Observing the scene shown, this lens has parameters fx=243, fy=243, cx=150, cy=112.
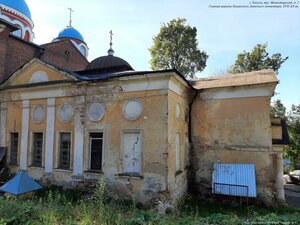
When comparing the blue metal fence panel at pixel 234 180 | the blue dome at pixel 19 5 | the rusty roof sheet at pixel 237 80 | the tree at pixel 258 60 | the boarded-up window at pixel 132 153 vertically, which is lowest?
the blue metal fence panel at pixel 234 180

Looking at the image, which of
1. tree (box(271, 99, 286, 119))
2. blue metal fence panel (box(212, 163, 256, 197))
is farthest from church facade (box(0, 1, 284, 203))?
tree (box(271, 99, 286, 119))

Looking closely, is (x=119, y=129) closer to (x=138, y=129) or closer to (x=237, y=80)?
(x=138, y=129)

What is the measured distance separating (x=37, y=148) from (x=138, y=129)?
5.48 m

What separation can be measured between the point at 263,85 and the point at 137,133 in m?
5.58

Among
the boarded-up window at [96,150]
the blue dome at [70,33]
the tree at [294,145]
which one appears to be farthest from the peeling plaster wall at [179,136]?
the blue dome at [70,33]

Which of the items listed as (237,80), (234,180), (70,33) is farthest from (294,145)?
(70,33)

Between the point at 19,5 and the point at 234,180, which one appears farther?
the point at 19,5

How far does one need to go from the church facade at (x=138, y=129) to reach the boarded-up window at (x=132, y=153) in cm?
4

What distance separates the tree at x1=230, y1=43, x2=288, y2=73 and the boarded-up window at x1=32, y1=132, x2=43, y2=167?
1924 centimetres

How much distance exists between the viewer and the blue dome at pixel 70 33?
25.0 m

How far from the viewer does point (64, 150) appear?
35.9 feet

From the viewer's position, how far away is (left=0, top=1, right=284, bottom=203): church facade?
9.16 metres

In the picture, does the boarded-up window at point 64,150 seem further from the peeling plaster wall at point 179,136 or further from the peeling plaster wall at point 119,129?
the peeling plaster wall at point 179,136

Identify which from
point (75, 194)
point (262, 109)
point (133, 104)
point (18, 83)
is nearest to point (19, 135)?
point (18, 83)
